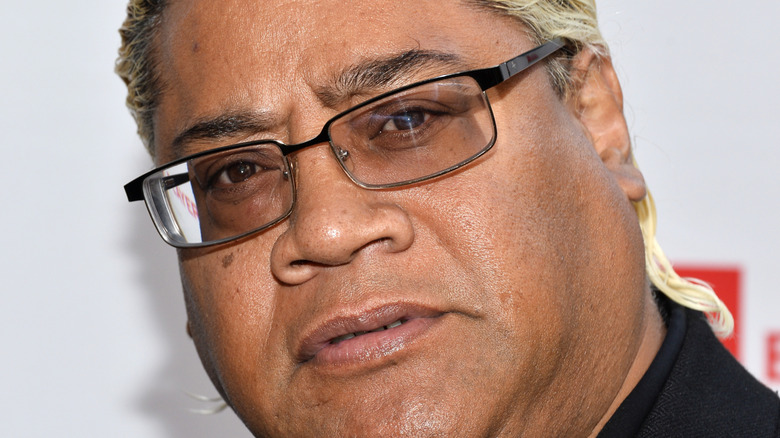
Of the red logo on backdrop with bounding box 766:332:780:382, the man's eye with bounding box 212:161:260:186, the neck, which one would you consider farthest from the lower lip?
the red logo on backdrop with bounding box 766:332:780:382

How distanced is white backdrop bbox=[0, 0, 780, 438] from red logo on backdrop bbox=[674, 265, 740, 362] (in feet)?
→ 0.13

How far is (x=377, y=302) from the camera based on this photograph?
1.56 meters

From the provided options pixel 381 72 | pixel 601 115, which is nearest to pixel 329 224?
pixel 381 72

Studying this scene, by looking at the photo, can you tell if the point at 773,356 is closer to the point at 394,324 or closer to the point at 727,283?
the point at 727,283

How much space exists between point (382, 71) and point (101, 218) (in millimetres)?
1736

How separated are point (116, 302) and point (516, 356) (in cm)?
189

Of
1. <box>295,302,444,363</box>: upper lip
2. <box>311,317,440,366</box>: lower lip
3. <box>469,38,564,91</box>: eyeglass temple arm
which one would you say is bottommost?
<box>311,317,440,366</box>: lower lip

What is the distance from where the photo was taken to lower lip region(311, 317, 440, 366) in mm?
1565

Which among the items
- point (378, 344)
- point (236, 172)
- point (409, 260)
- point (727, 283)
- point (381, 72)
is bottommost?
point (727, 283)

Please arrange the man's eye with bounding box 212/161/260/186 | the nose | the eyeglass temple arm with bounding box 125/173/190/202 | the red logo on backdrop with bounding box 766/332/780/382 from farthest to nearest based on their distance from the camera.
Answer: the red logo on backdrop with bounding box 766/332/780/382, the eyeglass temple arm with bounding box 125/173/190/202, the man's eye with bounding box 212/161/260/186, the nose

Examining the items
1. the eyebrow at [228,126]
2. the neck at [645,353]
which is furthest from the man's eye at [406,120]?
the neck at [645,353]

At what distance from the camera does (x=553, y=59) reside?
1.87m

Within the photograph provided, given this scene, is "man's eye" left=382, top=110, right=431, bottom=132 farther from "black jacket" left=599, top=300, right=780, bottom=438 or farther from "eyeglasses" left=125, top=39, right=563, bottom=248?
"black jacket" left=599, top=300, right=780, bottom=438

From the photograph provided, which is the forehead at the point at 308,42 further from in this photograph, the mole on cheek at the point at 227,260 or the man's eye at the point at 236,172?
the mole on cheek at the point at 227,260
